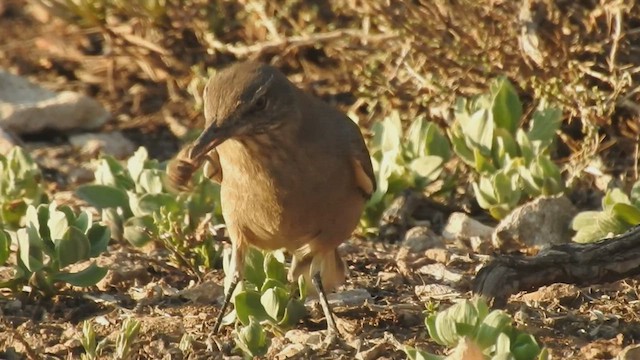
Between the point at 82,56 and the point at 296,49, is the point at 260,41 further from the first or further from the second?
the point at 82,56

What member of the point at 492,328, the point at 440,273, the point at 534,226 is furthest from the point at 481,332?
the point at 534,226

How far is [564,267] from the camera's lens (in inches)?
242

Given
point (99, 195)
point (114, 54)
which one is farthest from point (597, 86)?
point (114, 54)

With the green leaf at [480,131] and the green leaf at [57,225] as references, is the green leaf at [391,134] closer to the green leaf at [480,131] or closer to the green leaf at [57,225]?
the green leaf at [480,131]

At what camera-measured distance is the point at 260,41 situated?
33.0 ft

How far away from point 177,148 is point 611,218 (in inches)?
153

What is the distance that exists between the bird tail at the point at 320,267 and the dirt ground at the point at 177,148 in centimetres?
17

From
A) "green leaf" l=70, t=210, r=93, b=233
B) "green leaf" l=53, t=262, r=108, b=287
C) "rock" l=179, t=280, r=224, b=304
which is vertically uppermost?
"green leaf" l=70, t=210, r=93, b=233

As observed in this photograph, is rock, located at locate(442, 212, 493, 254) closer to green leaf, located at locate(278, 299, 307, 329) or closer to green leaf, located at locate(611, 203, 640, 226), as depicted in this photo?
green leaf, located at locate(611, 203, 640, 226)

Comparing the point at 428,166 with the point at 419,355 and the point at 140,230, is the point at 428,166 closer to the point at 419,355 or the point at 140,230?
the point at 140,230

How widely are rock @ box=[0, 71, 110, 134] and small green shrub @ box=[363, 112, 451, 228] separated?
2.70 m

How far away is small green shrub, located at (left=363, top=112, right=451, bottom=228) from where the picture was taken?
801cm

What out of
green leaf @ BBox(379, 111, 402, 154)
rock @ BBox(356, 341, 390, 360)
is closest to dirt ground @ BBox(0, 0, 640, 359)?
rock @ BBox(356, 341, 390, 360)

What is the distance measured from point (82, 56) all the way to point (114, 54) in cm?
46
